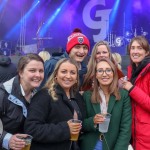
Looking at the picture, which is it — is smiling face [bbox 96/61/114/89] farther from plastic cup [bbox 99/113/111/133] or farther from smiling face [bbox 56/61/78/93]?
plastic cup [bbox 99/113/111/133]

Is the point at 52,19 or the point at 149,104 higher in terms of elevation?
the point at 52,19

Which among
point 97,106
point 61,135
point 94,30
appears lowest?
point 61,135

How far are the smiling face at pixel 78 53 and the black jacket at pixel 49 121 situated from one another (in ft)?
3.79

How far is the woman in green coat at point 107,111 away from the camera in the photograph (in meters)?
2.38

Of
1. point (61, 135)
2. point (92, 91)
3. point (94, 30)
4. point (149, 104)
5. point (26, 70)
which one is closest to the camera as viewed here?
point (61, 135)

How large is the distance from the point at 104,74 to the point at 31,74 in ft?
2.25

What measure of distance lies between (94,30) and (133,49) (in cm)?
897

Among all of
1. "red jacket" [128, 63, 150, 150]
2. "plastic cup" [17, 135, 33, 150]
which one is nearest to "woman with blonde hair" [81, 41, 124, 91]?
"red jacket" [128, 63, 150, 150]

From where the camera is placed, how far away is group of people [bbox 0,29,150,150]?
6.99 ft

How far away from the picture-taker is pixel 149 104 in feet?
8.03

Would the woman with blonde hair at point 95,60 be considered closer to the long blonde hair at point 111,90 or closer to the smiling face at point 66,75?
the long blonde hair at point 111,90

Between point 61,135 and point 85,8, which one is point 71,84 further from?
point 85,8

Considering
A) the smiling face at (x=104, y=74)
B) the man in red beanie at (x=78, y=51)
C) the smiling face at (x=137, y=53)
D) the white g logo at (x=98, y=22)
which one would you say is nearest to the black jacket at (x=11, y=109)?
the smiling face at (x=104, y=74)

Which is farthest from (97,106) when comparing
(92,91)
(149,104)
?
(149,104)
